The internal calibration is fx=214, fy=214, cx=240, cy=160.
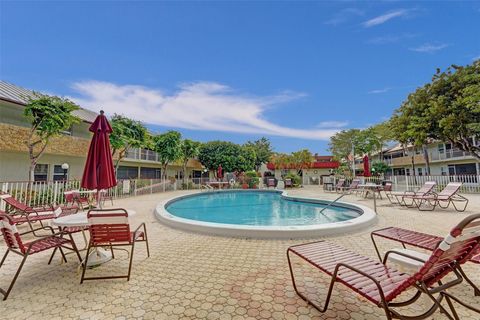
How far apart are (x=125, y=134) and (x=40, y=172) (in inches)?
230

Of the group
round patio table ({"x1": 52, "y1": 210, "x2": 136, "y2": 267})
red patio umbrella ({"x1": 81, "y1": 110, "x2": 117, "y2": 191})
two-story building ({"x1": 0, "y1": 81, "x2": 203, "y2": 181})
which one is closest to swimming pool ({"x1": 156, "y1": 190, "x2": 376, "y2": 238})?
round patio table ({"x1": 52, "y1": 210, "x2": 136, "y2": 267})

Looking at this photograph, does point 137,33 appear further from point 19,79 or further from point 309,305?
point 309,305

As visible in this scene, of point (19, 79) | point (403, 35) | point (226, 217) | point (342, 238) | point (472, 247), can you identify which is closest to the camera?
point (472, 247)

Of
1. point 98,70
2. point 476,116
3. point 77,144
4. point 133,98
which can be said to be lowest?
point 77,144

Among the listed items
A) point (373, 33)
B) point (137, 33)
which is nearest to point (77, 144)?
point (137, 33)

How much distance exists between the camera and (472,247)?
6.08ft

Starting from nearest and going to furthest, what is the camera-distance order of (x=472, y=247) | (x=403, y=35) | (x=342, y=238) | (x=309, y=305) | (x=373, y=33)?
(x=472, y=247) < (x=309, y=305) < (x=342, y=238) < (x=403, y=35) < (x=373, y=33)

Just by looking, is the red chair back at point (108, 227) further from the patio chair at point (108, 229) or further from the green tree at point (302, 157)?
the green tree at point (302, 157)

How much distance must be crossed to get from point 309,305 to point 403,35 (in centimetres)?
1489

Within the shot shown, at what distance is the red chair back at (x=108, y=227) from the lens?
2.95m

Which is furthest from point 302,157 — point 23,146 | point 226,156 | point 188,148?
point 23,146

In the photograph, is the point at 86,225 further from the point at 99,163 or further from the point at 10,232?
the point at 99,163

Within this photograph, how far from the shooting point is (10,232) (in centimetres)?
278

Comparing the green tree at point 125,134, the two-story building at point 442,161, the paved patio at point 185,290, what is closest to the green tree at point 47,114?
the green tree at point 125,134
